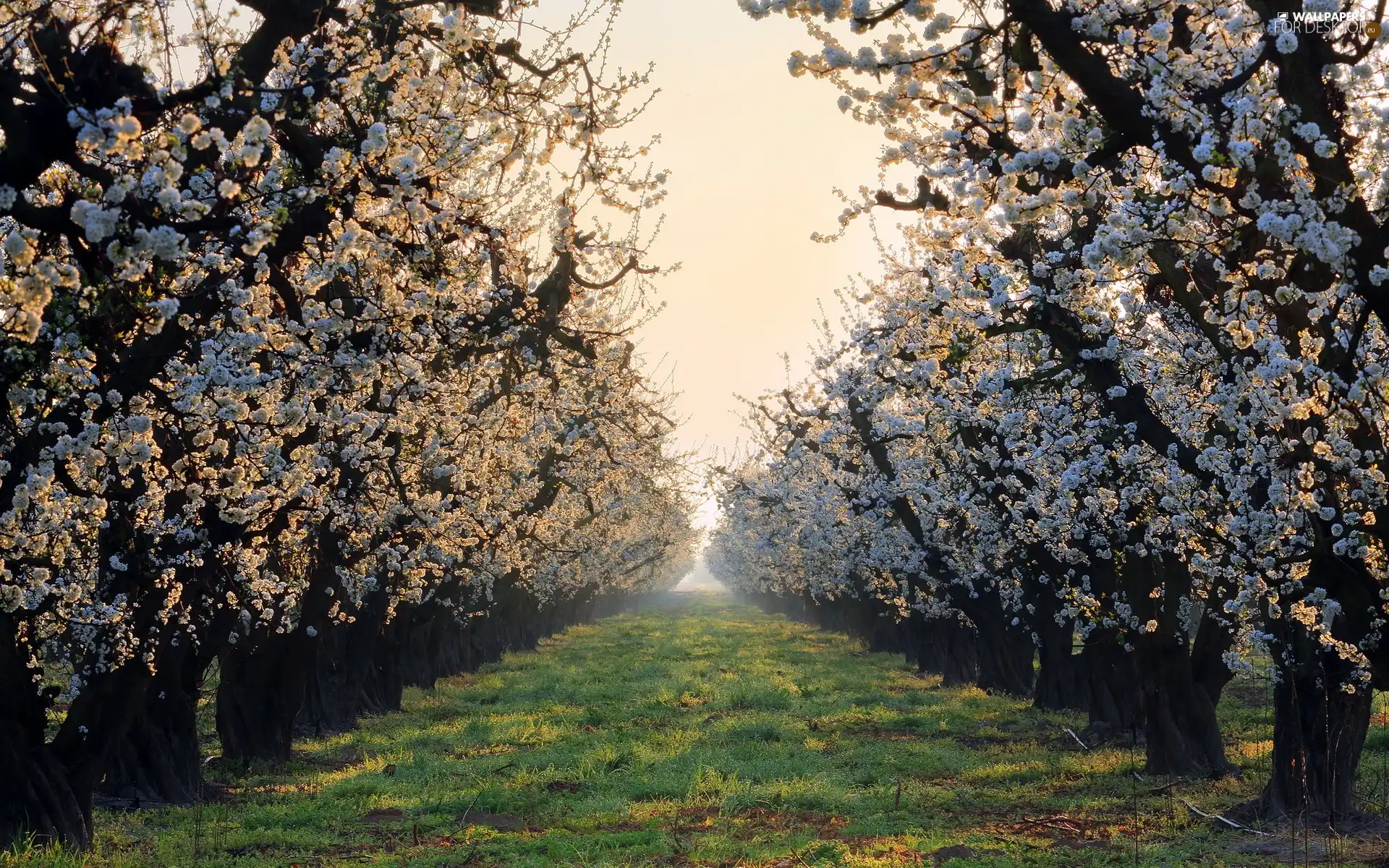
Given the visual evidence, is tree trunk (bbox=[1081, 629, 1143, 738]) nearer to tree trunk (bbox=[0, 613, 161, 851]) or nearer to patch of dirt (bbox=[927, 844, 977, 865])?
patch of dirt (bbox=[927, 844, 977, 865])

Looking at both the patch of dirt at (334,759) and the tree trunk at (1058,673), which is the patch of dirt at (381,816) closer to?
the patch of dirt at (334,759)

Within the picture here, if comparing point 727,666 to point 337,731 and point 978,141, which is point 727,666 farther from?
point 978,141

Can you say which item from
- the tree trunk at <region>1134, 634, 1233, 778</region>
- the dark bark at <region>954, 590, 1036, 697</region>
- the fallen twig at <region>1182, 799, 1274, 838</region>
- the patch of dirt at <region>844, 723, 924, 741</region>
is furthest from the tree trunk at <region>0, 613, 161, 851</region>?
the dark bark at <region>954, 590, 1036, 697</region>

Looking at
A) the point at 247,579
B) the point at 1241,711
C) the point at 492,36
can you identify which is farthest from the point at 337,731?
the point at 1241,711

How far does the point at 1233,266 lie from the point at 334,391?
32.3 feet

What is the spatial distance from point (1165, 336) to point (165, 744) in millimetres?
17523

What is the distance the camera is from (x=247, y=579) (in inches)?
688

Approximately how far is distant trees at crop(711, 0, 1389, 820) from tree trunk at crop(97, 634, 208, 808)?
38.2 ft

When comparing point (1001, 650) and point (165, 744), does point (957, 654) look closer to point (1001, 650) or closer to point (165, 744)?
point (1001, 650)

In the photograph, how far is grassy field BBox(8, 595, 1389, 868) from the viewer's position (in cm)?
1480

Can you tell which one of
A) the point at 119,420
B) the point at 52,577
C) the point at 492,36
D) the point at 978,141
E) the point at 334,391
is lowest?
the point at 52,577

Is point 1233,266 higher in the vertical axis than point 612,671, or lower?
higher

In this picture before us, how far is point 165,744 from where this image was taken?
18.6 m

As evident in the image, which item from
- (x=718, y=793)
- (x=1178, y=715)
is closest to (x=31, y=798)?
(x=718, y=793)
